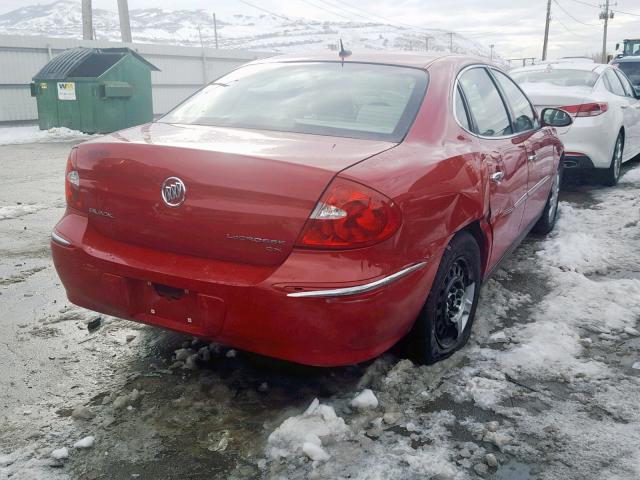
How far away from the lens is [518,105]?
171 inches

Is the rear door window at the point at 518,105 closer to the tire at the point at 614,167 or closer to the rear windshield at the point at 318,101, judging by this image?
the rear windshield at the point at 318,101

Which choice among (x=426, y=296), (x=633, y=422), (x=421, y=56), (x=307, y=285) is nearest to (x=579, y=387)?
(x=633, y=422)

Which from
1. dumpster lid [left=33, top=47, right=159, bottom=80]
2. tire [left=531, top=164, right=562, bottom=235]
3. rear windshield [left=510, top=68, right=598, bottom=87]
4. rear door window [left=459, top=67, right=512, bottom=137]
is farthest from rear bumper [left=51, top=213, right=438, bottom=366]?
dumpster lid [left=33, top=47, right=159, bottom=80]

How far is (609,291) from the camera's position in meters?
3.95

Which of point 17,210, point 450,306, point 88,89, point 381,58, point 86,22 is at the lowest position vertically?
point 17,210

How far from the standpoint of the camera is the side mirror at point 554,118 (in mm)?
4715

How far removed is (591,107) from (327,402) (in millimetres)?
5545

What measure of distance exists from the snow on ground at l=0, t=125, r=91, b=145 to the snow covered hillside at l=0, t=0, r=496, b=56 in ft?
353

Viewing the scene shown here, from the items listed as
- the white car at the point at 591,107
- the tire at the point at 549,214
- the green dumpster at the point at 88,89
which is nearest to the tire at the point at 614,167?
the white car at the point at 591,107

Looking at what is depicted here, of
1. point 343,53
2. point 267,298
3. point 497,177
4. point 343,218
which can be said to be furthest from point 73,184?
point 497,177

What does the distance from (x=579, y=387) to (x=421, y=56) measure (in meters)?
1.93

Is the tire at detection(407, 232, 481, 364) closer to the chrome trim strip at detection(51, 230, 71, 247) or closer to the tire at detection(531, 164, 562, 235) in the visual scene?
the chrome trim strip at detection(51, 230, 71, 247)

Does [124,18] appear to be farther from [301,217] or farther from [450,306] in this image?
[301,217]

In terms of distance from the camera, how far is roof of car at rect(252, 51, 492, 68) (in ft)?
11.0
